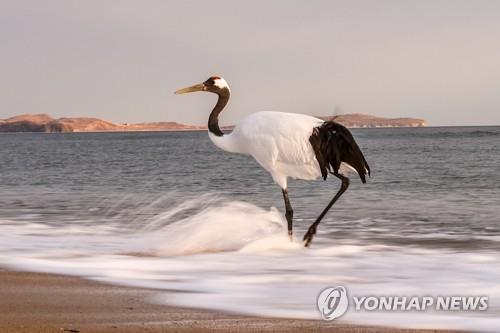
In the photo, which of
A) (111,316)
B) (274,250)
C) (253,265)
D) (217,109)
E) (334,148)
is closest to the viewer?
(111,316)

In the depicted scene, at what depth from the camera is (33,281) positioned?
7.14 meters

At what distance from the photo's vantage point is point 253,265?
8.10 metres

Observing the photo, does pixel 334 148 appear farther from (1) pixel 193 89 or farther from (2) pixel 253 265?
(1) pixel 193 89

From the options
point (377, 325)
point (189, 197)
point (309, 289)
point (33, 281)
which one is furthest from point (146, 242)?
point (189, 197)

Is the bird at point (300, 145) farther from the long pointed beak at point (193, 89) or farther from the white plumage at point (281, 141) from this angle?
the long pointed beak at point (193, 89)

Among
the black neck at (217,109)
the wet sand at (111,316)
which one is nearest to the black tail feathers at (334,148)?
the black neck at (217,109)

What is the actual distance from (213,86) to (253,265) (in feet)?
12.6

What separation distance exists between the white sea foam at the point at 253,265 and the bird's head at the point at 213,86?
170cm

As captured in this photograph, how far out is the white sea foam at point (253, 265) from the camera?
620cm

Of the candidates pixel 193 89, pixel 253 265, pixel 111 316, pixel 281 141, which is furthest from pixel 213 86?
pixel 111 316

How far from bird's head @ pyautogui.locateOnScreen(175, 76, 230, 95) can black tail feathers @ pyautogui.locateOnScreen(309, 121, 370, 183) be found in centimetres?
188

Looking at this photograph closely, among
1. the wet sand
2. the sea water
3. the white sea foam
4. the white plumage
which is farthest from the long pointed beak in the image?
the wet sand

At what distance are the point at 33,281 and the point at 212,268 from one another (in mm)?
1716

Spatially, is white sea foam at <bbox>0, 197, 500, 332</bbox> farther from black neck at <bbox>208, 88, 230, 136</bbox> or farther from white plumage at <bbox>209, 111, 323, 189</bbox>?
black neck at <bbox>208, 88, 230, 136</bbox>
